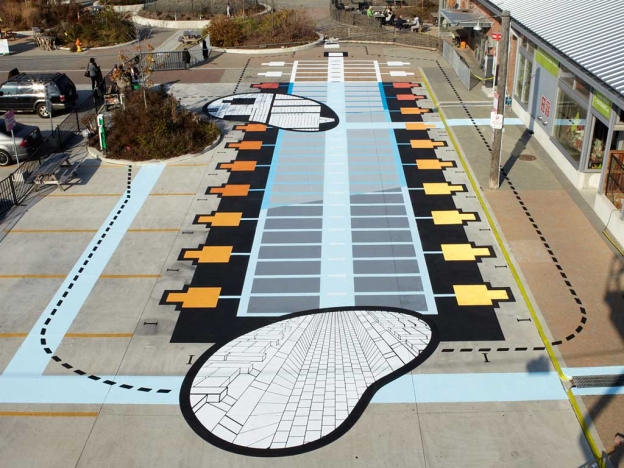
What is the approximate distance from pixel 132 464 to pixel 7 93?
2137 cm

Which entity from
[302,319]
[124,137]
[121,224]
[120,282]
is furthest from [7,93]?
[302,319]

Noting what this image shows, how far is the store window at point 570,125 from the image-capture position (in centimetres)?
2069

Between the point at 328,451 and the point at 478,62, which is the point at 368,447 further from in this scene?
the point at 478,62

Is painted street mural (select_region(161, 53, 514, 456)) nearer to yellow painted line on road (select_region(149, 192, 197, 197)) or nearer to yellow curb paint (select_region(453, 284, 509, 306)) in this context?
yellow curb paint (select_region(453, 284, 509, 306))

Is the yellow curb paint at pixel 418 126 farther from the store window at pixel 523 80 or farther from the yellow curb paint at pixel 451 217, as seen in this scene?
the yellow curb paint at pixel 451 217

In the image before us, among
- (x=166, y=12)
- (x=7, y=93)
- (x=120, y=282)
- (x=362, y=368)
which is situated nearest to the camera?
(x=362, y=368)

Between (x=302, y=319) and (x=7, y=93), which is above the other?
(x=7, y=93)

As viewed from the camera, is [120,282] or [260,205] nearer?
[120,282]

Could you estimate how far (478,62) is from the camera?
33844mm

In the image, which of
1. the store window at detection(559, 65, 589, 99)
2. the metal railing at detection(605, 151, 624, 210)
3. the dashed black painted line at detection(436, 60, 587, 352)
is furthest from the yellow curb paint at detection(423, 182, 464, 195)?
the store window at detection(559, 65, 589, 99)

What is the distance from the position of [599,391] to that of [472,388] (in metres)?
2.23

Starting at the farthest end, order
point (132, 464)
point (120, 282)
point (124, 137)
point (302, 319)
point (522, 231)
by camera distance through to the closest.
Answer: point (124, 137), point (522, 231), point (120, 282), point (302, 319), point (132, 464)

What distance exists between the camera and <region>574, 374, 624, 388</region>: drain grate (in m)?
12.6

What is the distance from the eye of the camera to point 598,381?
41.8 feet
